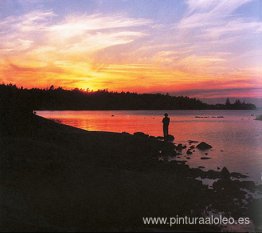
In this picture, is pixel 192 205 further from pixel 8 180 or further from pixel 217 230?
pixel 8 180

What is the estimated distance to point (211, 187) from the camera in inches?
742

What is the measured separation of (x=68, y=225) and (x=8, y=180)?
156 inches

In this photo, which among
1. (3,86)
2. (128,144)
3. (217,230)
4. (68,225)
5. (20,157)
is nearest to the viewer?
(68,225)

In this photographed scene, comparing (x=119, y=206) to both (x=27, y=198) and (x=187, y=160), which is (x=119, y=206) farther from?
(x=187, y=160)

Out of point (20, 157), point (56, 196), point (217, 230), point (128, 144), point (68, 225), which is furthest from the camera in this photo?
point (128, 144)

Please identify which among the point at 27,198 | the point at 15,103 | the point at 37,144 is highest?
the point at 15,103

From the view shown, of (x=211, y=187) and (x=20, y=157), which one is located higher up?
(x=20, y=157)

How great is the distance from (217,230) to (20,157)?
877 cm

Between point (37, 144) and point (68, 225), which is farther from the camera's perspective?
point (37, 144)

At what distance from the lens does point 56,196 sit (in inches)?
531

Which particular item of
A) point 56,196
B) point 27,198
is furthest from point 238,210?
point 27,198

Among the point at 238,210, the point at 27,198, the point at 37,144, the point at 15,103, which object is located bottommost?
the point at 238,210

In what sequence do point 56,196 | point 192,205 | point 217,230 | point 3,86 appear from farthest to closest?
point 3,86
point 192,205
point 56,196
point 217,230

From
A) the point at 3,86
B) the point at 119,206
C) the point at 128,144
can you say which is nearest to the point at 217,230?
the point at 119,206
